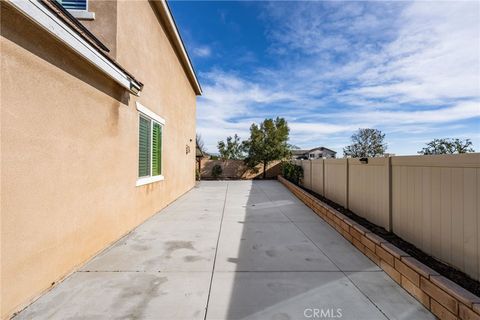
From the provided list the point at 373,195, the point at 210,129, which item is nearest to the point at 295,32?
the point at 373,195

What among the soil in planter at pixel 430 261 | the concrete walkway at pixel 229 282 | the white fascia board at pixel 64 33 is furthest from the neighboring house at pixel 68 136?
the soil in planter at pixel 430 261

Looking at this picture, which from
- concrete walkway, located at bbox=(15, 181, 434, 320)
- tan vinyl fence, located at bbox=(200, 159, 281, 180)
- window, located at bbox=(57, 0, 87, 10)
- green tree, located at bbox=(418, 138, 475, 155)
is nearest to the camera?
concrete walkway, located at bbox=(15, 181, 434, 320)

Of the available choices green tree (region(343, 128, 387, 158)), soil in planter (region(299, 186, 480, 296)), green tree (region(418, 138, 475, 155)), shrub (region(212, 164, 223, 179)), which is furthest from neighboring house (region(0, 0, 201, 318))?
green tree (region(343, 128, 387, 158))

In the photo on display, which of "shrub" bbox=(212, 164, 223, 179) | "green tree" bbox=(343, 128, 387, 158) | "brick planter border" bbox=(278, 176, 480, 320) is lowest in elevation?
"brick planter border" bbox=(278, 176, 480, 320)

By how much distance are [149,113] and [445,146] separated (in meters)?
19.5

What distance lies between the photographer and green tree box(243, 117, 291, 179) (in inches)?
815

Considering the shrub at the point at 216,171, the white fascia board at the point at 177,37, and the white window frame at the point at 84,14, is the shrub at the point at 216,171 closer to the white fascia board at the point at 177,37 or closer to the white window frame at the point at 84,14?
the white fascia board at the point at 177,37

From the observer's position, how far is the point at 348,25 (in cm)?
865

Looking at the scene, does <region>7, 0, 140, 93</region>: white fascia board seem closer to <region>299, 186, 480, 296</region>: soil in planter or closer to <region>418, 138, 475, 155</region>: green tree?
<region>299, 186, 480, 296</region>: soil in planter

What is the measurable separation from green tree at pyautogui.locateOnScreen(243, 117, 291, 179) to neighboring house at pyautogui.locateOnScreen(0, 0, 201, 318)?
14.7 m

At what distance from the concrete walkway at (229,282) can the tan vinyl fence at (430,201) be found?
755 mm

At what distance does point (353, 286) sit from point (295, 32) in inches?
393

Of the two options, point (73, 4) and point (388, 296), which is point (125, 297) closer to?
point (388, 296)

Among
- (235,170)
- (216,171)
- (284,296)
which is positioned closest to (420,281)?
(284,296)
